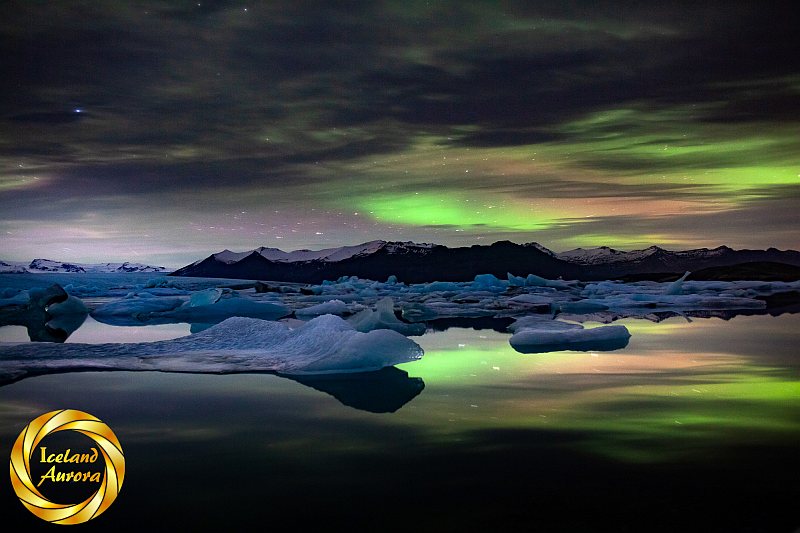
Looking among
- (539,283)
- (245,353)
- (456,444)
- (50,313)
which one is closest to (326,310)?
(50,313)

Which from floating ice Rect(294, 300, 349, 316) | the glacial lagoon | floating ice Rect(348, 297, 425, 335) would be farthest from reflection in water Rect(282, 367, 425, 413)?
floating ice Rect(294, 300, 349, 316)

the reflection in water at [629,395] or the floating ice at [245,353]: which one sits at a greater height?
the floating ice at [245,353]

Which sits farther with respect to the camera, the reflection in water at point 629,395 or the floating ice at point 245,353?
the floating ice at point 245,353

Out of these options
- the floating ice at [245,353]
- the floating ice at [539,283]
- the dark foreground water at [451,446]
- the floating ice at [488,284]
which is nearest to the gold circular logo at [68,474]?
the dark foreground water at [451,446]

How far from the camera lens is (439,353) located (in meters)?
9.09

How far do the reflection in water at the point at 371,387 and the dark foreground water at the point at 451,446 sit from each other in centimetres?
3

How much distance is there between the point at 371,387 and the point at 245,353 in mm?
2831

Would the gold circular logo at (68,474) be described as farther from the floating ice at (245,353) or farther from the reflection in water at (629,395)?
the floating ice at (245,353)

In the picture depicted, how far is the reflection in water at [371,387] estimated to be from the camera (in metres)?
5.47

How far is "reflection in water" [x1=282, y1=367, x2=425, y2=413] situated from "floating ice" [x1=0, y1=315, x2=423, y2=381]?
0.76 feet

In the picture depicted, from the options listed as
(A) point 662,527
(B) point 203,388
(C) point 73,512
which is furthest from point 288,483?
(B) point 203,388

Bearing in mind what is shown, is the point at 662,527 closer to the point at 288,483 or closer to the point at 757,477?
the point at 757,477

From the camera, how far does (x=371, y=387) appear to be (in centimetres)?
634

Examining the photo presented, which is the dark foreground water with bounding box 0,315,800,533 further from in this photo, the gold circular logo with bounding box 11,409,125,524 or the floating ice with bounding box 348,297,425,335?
the floating ice with bounding box 348,297,425,335
